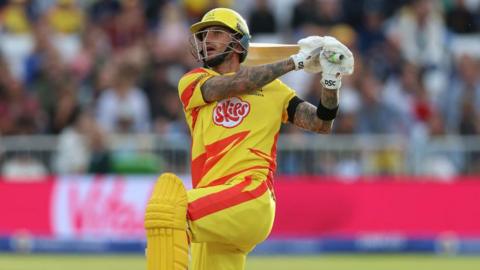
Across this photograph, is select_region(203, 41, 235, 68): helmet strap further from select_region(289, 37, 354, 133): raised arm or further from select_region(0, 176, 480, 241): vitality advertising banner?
select_region(0, 176, 480, 241): vitality advertising banner

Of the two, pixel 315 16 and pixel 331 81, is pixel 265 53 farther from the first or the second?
pixel 315 16

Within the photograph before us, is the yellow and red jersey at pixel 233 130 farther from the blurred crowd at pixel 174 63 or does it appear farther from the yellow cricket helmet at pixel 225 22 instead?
the blurred crowd at pixel 174 63

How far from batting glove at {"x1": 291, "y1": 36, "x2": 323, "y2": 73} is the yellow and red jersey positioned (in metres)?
0.26

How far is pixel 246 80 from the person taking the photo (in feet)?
23.7

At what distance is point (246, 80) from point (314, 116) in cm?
51

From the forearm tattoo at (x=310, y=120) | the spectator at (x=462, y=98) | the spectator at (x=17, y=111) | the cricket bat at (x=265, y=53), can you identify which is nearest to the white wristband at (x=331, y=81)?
the forearm tattoo at (x=310, y=120)

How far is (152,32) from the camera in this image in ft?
57.8

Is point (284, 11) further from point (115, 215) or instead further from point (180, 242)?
point (180, 242)

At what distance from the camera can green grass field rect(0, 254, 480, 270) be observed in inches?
516

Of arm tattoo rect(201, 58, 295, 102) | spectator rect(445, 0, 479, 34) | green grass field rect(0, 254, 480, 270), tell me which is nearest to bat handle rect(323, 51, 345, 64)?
arm tattoo rect(201, 58, 295, 102)

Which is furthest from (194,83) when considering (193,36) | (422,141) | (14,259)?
(422,141)

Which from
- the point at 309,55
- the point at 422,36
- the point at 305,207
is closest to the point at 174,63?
the point at 305,207

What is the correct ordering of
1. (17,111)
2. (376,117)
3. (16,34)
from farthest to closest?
(16,34) → (376,117) → (17,111)

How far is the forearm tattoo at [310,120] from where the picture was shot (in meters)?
7.41
